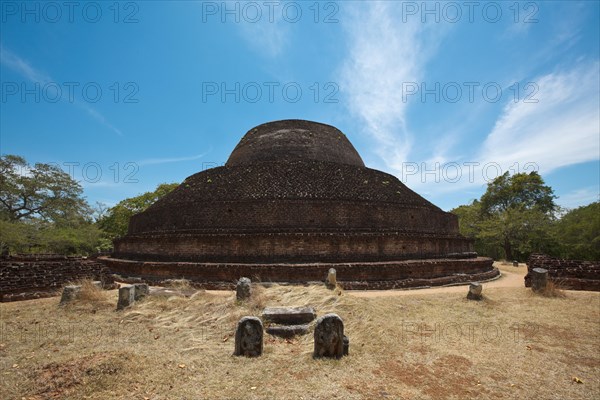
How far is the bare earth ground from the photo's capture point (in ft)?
12.5

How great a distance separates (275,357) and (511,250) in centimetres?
2965

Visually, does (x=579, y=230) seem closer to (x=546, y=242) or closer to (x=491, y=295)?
(x=546, y=242)

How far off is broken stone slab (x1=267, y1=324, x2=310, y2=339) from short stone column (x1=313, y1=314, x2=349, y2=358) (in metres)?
0.96

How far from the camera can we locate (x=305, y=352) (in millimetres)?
4949

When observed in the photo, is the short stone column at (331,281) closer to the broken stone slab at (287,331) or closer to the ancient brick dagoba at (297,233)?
the ancient brick dagoba at (297,233)

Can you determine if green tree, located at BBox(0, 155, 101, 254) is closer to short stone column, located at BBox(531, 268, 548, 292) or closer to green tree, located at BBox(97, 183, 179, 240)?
green tree, located at BBox(97, 183, 179, 240)

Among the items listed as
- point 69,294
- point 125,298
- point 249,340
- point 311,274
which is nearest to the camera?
point 249,340

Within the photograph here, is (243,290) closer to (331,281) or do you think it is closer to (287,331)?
(287,331)

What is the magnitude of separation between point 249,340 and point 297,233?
6.85 meters

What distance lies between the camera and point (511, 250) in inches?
1069

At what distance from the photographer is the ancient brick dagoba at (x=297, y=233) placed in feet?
35.8

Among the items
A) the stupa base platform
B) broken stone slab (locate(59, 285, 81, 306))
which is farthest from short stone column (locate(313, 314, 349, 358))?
broken stone slab (locate(59, 285, 81, 306))

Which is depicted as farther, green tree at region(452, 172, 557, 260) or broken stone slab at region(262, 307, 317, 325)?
green tree at region(452, 172, 557, 260)

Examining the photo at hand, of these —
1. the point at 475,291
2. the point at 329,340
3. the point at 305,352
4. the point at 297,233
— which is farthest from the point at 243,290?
the point at 475,291
